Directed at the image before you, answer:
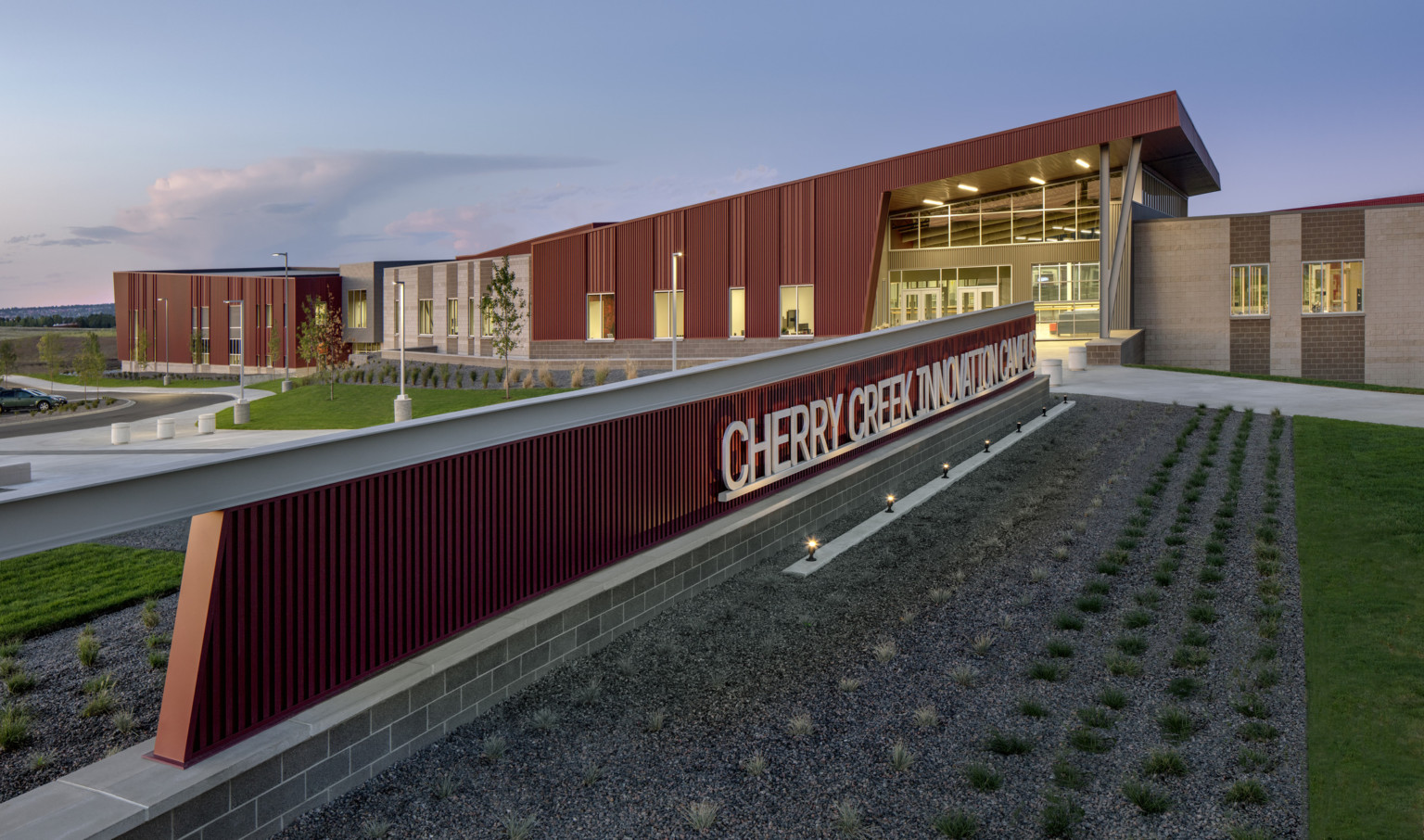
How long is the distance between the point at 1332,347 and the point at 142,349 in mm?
96645

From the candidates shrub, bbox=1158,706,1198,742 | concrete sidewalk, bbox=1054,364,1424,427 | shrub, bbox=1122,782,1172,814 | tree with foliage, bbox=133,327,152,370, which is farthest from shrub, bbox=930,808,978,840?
tree with foliage, bbox=133,327,152,370

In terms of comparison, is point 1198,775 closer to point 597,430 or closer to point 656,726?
point 656,726

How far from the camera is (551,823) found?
5434 mm

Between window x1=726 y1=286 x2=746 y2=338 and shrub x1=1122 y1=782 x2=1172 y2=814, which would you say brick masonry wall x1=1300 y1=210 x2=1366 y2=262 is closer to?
window x1=726 y1=286 x2=746 y2=338

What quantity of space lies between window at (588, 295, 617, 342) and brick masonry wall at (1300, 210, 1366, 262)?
3020cm

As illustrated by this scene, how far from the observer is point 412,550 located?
21.7 feet

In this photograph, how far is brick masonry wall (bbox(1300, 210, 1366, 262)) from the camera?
35.2m

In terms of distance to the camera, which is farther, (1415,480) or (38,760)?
(1415,480)

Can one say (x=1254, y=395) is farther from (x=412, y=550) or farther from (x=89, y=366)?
(x=89, y=366)

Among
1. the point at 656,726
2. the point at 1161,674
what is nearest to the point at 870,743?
the point at 656,726

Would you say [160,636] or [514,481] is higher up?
[514,481]

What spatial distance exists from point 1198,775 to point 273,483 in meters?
6.11

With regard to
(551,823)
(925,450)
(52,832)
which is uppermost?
(925,450)

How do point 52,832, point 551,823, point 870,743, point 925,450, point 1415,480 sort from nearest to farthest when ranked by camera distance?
point 52,832 < point 551,823 < point 870,743 < point 1415,480 < point 925,450
